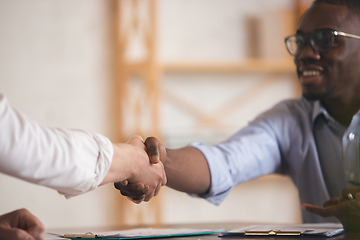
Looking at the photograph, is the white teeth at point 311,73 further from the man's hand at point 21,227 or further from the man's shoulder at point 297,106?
the man's hand at point 21,227

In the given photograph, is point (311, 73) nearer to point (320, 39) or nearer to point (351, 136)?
point (320, 39)

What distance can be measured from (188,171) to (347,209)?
0.43m

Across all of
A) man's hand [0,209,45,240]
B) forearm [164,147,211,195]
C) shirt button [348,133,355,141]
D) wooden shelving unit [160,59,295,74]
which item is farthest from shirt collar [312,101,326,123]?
wooden shelving unit [160,59,295,74]

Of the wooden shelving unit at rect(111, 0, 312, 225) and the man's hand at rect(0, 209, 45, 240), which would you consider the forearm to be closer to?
the man's hand at rect(0, 209, 45, 240)

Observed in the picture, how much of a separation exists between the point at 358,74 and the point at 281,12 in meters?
1.37

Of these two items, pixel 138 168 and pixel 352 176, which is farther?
pixel 352 176

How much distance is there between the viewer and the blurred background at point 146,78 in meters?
2.45

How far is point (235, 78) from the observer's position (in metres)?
2.70

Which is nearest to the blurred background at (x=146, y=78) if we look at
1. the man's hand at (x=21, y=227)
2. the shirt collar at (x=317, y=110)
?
the shirt collar at (x=317, y=110)

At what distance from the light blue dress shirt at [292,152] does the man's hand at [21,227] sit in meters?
0.61

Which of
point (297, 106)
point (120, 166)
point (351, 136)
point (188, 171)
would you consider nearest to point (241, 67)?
point (297, 106)

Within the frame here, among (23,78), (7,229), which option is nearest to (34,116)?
(23,78)

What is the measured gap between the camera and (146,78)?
2.39m

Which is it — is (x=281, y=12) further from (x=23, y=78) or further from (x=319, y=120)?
(x=23, y=78)
